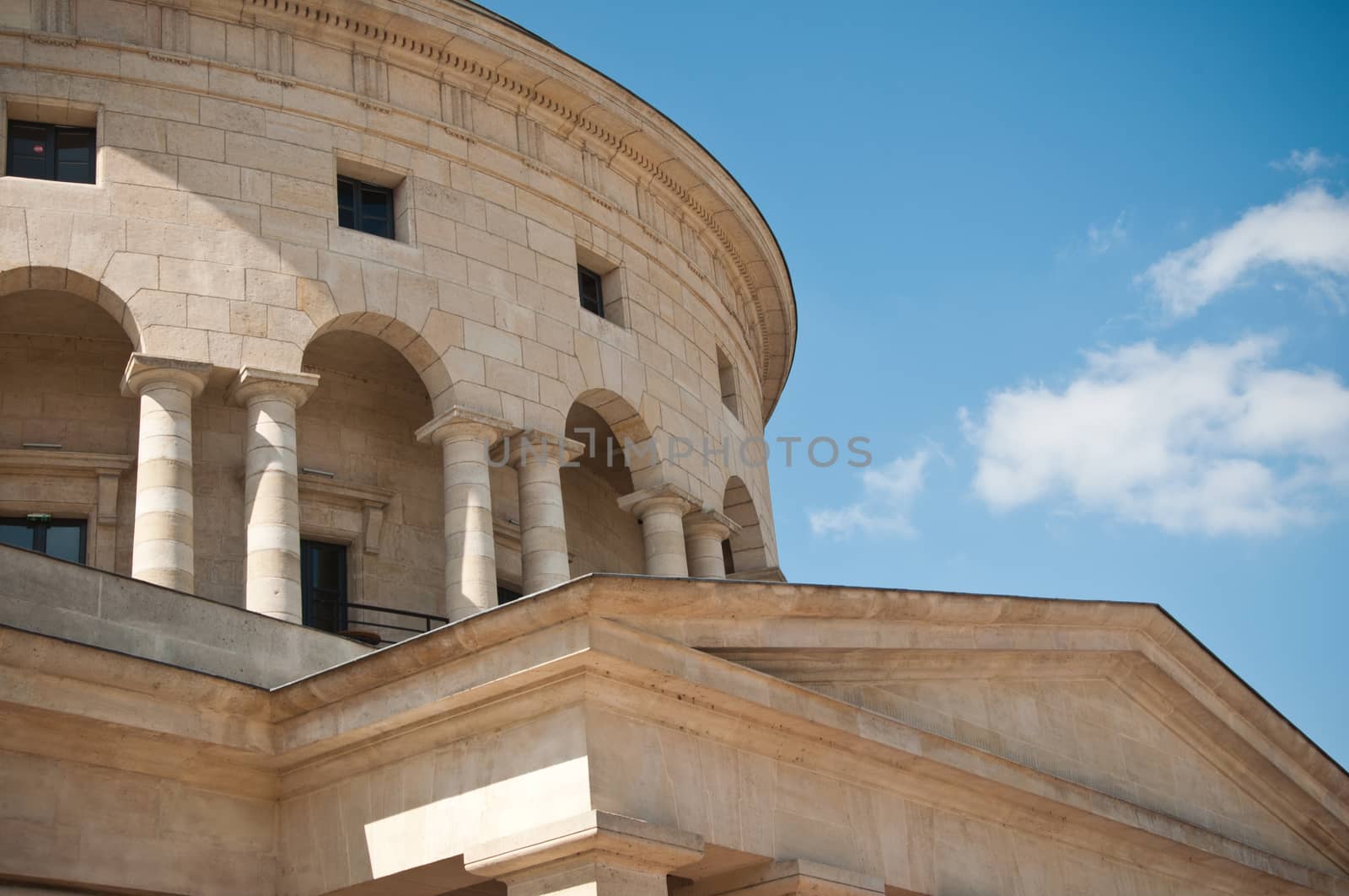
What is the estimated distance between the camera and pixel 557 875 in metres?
13.3

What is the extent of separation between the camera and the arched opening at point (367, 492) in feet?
82.8

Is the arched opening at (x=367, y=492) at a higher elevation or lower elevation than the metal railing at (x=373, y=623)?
higher

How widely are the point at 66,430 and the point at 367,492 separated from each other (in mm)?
4635

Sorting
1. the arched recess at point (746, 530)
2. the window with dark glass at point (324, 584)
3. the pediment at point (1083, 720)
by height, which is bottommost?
the pediment at point (1083, 720)

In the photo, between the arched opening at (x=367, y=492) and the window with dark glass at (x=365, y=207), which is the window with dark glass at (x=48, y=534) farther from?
the window with dark glass at (x=365, y=207)

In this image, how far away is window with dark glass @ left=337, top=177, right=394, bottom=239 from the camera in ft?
84.9

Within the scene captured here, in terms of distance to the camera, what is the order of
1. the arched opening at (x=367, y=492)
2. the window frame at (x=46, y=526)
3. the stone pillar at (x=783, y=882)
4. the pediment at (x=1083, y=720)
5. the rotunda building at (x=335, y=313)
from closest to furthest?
the stone pillar at (x=783, y=882) → the pediment at (x=1083, y=720) → the rotunda building at (x=335, y=313) → the window frame at (x=46, y=526) → the arched opening at (x=367, y=492)

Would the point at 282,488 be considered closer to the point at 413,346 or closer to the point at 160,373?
the point at 160,373

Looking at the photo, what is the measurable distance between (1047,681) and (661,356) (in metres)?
11.8

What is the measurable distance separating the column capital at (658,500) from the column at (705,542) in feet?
2.74

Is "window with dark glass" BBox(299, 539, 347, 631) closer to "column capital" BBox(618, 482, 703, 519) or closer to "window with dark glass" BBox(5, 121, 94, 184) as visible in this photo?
"column capital" BBox(618, 482, 703, 519)

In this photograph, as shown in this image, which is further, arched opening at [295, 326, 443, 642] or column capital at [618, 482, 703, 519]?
column capital at [618, 482, 703, 519]

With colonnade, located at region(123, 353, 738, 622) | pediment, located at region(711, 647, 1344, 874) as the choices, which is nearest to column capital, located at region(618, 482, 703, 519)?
colonnade, located at region(123, 353, 738, 622)

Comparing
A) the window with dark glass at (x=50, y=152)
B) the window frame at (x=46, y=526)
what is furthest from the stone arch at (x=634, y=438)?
the window with dark glass at (x=50, y=152)
